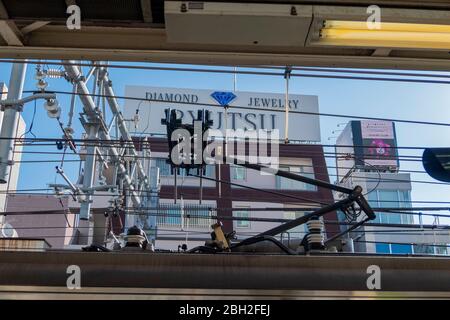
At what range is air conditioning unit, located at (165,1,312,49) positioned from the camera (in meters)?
3.19

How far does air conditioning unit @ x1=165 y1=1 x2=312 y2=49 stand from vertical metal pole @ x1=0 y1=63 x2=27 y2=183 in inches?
146

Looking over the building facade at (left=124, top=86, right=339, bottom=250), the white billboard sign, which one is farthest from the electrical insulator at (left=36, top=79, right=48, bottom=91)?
the white billboard sign

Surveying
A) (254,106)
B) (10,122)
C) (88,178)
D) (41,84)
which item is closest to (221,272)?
(10,122)

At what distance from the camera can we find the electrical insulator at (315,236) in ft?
11.3

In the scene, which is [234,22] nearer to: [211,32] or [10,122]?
[211,32]

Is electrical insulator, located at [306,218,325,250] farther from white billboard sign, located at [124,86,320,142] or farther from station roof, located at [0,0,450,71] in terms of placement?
white billboard sign, located at [124,86,320,142]

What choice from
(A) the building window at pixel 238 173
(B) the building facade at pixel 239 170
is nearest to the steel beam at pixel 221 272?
(B) the building facade at pixel 239 170

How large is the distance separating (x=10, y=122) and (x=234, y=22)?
4668 mm

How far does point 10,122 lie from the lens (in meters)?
7.00

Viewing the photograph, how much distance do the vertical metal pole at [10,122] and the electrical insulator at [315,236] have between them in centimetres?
411
